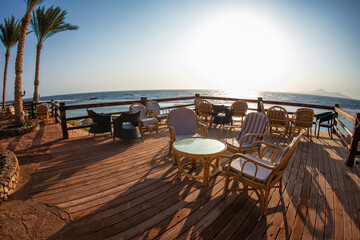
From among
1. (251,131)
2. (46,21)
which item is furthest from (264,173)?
(46,21)

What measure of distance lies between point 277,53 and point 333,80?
13.5 meters

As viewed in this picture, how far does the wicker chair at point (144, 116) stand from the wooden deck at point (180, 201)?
166 centimetres

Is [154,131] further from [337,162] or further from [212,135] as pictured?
[337,162]

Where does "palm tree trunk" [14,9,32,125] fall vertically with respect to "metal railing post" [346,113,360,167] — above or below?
above

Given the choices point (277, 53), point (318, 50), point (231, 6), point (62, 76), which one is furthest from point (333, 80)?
point (62, 76)

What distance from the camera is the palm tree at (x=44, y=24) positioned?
385 inches

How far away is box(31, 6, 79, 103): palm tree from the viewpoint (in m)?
9.79

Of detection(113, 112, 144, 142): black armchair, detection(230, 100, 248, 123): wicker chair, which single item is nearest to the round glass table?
detection(113, 112, 144, 142): black armchair

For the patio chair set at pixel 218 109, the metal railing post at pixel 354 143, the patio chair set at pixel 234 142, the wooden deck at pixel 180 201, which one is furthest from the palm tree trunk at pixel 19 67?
the metal railing post at pixel 354 143

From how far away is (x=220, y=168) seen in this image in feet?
10.2

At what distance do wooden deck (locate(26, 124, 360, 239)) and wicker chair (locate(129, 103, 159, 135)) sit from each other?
1659mm

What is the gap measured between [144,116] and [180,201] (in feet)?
12.6

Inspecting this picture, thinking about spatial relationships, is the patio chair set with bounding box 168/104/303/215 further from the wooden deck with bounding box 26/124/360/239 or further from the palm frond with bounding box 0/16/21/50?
the palm frond with bounding box 0/16/21/50

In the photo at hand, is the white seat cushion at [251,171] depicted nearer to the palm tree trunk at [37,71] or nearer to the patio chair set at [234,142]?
the patio chair set at [234,142]
